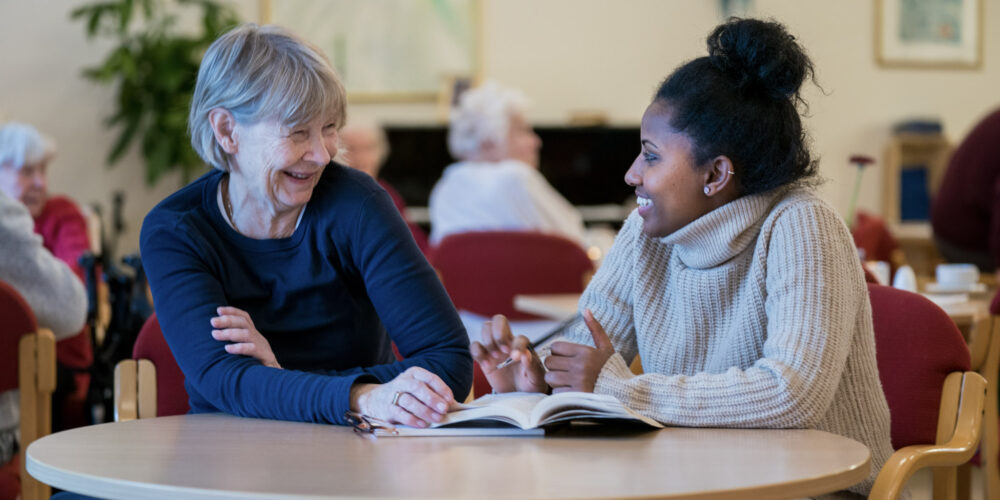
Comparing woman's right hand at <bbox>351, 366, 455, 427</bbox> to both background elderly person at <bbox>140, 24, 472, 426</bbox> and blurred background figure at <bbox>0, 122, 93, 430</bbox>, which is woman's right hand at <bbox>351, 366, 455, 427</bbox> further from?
blurred background figure at <bbox>0, 122, 93, 430</bbox>

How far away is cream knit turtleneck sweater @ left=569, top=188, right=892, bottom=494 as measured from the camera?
4.53 feet

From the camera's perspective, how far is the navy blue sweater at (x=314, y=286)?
1.61m

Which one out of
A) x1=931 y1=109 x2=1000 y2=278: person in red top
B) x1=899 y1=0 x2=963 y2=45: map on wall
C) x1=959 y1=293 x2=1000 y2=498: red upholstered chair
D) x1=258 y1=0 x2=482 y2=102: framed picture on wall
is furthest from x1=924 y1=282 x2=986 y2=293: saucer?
x1=899 y1=0 x2=963 y2=45: map on wall

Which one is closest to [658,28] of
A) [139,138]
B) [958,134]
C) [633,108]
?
[633,108]

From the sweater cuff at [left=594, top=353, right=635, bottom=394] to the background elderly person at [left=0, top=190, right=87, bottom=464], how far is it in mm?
1668

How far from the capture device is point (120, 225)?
20.5 feet

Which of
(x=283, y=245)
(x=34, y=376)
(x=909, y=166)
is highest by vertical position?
(x=283, y=245)

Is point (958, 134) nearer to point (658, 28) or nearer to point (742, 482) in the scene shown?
point (658, 28)

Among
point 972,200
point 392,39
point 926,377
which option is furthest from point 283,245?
point 392,39

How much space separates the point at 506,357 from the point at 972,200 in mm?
3142

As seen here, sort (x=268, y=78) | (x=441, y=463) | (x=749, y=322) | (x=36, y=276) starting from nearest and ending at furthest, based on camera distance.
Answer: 1. (x=441, y=463)
2. (x=749, y=322)
3. (x=268, y=78)
4. (x=36, y=276)

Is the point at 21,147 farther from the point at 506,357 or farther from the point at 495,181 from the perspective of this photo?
the point at 506,357

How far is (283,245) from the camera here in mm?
1718

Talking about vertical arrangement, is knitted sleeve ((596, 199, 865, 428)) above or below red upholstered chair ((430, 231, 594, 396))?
above
